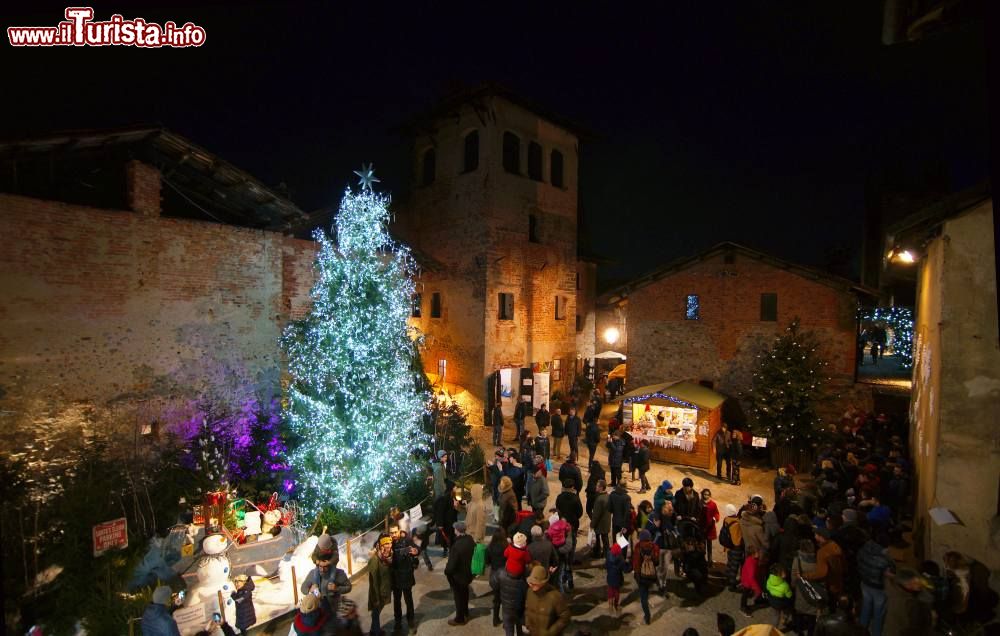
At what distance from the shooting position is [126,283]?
10.7m

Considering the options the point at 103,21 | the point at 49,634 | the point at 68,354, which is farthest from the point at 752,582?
the point at 68,354

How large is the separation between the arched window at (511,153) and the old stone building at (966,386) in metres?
14.6

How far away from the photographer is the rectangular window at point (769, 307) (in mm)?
17812

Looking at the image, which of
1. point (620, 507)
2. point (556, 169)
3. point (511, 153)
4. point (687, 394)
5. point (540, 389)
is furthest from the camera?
point (556, 169)

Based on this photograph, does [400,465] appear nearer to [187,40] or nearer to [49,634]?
[49,634]

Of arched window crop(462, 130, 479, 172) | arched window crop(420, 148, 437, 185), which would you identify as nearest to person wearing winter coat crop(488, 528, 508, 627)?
arched window crop(462, 130, 479, 172)

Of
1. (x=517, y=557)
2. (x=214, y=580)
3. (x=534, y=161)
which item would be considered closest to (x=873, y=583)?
(x=517, y=557)

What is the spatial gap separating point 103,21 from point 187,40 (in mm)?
938

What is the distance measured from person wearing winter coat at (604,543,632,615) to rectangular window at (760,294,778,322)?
13008 millimetres

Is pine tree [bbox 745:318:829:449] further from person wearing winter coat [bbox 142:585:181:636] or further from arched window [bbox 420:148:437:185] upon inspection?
arched window [bbox 420:148:437:185]

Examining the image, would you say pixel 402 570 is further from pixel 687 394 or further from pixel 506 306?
pixel 506 306

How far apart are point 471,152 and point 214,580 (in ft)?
55.3

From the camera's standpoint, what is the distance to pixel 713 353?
18750mm

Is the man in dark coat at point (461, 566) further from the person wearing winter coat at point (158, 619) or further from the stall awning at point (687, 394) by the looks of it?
the stall awning at point (687, 394)
